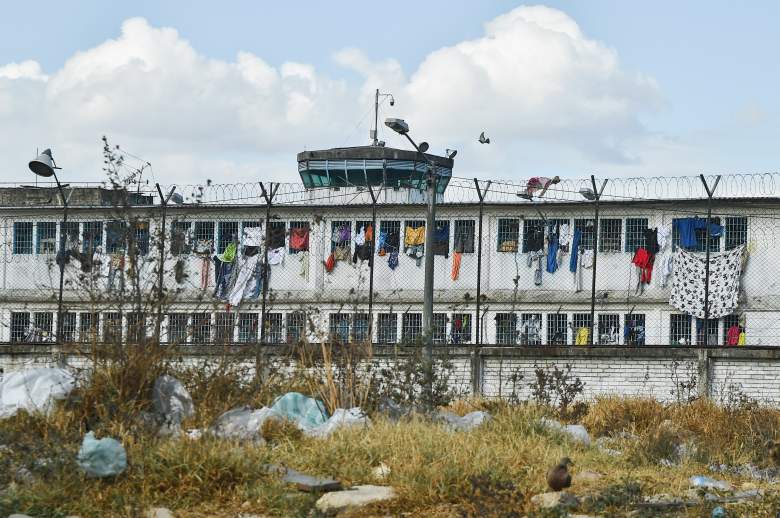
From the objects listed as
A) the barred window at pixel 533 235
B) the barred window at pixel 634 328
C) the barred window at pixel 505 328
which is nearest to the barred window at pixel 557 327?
the barred window at pixel 505 328

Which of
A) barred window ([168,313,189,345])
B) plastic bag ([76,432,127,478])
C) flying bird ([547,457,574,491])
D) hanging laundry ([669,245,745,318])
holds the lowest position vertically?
flying bird ([547,457,574,491])

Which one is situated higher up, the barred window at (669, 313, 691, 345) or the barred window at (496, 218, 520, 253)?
the barred window at (496, 218, 520, 253)

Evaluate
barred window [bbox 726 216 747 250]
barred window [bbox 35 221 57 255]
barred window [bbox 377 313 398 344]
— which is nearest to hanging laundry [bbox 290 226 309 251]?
barred window [bbox 377 313 398 344]

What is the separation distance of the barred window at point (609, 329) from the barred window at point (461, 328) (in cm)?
316

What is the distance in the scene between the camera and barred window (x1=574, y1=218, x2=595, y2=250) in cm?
3020

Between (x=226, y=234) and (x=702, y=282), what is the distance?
11968mm

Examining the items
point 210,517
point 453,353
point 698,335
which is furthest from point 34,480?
point 698,335

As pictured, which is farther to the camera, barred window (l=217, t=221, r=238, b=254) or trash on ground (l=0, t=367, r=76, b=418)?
barred window (l=217, t=221, r=238, b=254)

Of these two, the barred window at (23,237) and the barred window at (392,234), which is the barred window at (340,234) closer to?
the barred window at (392,234)

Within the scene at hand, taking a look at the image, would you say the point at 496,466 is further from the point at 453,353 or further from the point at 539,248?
the point at 539,248

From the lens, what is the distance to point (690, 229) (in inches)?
1158

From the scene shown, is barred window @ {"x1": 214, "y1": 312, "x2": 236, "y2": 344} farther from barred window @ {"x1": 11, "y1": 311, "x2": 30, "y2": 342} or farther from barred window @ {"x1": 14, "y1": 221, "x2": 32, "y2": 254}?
barred window @ {"x1": 14, "y1": 221, "x2": 32, "y2": 254}

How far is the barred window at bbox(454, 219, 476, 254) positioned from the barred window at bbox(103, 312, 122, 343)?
20.5 metres

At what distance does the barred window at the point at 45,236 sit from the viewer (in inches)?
1286
